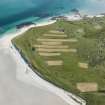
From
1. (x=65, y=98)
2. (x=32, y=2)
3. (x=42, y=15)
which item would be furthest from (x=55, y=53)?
(x=32, y=2)

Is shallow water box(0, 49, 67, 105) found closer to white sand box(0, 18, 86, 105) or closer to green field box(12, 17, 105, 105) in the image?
white sand box(0, 18, 86, 105)

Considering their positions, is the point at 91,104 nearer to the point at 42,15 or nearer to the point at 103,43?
the point at 103,43

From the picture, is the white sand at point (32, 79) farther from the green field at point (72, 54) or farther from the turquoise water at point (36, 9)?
the turquoise water at point (36, 9)

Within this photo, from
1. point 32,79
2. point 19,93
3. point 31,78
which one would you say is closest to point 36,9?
point 31,78

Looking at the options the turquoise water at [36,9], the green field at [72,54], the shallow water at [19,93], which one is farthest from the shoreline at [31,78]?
the turquoise water at [36,9]

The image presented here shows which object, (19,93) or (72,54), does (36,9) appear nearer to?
(72,54)

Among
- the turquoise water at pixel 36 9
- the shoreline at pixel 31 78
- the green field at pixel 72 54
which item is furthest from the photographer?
the turquoise water at pixel 36 9

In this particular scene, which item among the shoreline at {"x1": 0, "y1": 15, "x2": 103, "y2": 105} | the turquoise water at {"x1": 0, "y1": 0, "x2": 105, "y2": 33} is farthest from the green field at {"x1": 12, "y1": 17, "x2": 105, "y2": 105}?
the turquoise water at {"x1": 0, "y1": 0, "x2": 105, "y2": 33}
